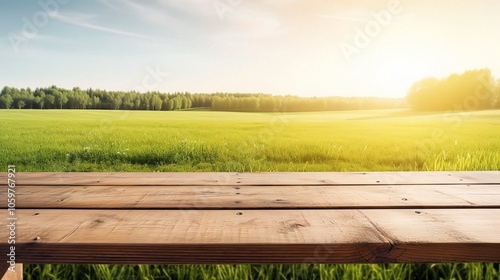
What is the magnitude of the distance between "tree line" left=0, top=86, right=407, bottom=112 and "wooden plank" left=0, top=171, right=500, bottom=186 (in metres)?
21.5

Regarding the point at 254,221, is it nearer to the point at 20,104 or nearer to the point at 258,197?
the point at 258,197

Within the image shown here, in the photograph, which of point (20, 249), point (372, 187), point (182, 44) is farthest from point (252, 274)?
point (182, 44)

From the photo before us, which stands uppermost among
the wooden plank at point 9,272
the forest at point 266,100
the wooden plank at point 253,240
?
the forest at point 266,100

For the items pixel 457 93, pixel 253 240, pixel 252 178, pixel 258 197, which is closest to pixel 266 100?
pixel 457 93

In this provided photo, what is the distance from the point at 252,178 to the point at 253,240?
75 cm

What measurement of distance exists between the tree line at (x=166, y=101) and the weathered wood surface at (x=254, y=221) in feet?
71.9

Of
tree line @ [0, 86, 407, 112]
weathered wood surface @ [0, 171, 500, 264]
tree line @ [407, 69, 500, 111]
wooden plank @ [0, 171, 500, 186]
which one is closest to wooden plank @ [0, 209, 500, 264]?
weathered wood surface @ [0, 171, 500, 264]

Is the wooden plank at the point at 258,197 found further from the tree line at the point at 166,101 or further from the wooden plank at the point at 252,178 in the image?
the tree line at the point at 166,101

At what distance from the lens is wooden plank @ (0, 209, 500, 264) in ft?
2.71

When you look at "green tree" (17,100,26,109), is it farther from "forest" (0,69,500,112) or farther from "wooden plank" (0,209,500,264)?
"wooden plank" (0,209,500,264)

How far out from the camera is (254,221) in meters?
0.98

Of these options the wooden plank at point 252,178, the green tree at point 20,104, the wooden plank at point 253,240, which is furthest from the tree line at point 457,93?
the green tree at point 20,104

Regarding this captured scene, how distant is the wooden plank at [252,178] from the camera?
1.49m

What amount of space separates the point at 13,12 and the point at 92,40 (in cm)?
327
